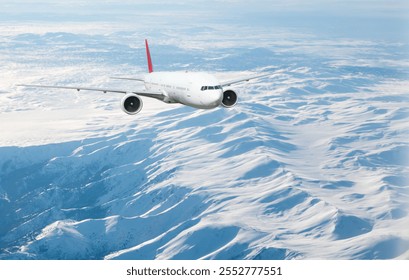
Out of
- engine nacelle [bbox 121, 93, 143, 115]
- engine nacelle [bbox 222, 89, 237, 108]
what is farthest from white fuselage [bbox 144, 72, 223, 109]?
engine nacelle [bbox 121, 93, 143, 115]

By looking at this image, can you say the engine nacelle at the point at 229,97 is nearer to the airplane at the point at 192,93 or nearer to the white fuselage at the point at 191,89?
the airplane at the point at 192,93

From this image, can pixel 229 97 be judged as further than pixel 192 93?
Yes

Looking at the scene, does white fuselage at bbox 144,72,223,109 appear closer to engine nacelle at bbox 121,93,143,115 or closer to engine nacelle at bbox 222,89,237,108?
engine nacelle at bbox 222,89,237,108

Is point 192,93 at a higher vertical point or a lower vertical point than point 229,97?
higher

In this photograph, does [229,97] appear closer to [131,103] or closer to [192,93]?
[192,93]

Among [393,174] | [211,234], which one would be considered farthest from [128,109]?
[393,174]

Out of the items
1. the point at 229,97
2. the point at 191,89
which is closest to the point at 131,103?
the point at 191,89

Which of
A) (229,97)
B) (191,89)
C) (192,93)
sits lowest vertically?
(229,97)
